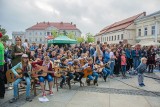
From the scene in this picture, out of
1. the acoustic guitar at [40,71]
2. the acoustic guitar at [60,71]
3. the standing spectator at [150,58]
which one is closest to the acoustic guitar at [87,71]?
the acoustic guitar at [60,71]

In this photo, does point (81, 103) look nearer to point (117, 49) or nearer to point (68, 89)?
point (68, 89)

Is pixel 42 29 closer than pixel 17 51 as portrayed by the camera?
No

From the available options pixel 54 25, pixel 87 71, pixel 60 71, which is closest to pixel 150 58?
pixel 87 71

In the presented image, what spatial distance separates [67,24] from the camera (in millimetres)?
93812

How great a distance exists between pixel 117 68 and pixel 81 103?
6.00m

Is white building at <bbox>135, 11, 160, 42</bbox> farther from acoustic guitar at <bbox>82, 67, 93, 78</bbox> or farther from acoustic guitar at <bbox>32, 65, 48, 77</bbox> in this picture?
acoustic guitar at <bbox>32, 65, 48, 77</bbox>

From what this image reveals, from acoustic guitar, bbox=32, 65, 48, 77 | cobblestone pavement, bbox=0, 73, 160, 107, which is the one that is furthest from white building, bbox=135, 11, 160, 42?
acoustic guitar, bbox=32, 65, 48, 77

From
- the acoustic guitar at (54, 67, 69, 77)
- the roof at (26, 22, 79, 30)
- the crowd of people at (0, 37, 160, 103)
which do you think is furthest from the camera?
the roof at (26, 22, 79, 30)

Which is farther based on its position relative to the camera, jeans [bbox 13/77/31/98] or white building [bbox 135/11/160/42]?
white building [bbox 135/11/160/42]

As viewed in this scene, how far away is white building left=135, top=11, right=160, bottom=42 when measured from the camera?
35.9 metres

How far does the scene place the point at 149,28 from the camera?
127ft

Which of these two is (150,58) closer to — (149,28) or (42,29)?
(149,28)

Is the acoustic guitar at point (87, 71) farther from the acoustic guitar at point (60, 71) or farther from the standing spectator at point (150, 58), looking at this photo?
the standing spectator at point (150, 58)

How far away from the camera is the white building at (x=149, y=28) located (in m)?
35.9
